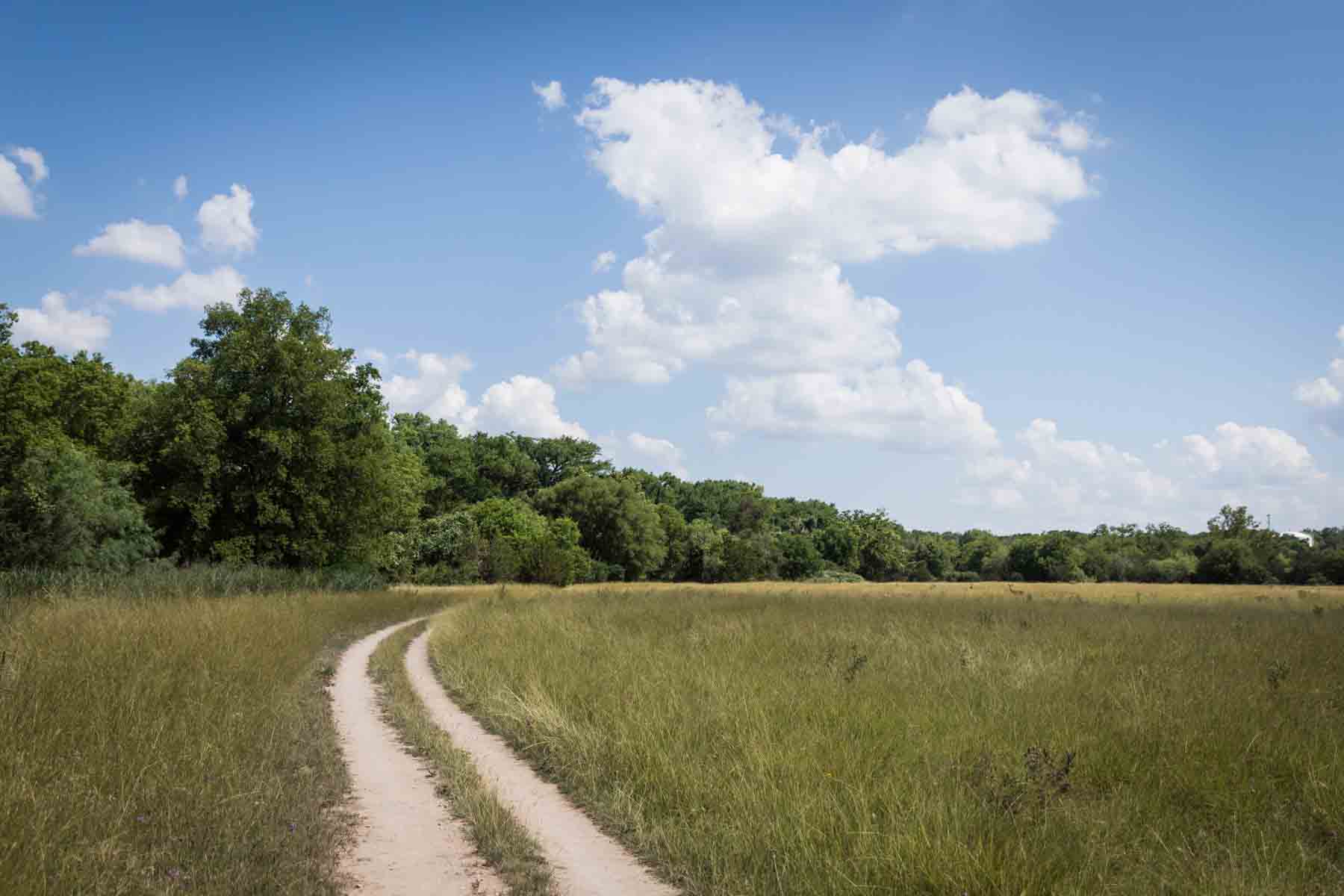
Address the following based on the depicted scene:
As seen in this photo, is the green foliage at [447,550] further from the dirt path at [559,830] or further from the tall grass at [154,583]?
the dirt path at [559,830]

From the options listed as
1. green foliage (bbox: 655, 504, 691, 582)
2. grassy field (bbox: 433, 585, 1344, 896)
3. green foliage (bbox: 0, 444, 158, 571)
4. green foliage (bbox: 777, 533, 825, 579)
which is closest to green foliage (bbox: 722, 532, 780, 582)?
green foliage (bbox: 777, 533, 825, 579)

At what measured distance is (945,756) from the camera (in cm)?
760

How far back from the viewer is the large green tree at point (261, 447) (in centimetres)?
3334

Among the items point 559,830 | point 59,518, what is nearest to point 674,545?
point 59,518

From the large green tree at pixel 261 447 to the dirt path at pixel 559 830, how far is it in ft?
89.7

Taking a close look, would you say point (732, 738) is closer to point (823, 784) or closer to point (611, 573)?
point (823, 784)

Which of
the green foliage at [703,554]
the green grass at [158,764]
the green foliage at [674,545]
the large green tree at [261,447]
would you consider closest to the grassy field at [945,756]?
the green grass at [158,764]

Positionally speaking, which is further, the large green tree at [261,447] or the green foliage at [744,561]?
the green foliage at [744,561]

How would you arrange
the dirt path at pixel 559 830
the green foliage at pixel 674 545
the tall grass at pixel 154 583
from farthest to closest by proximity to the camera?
the green foliage at pixel 674 545, the tall grass at pixel 154 583, the dirt path at pixel 559 830

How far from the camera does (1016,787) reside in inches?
261

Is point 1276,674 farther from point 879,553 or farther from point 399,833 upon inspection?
point 879,553

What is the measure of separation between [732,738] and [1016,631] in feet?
42.6

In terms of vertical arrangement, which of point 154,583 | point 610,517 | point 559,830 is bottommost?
point 559,830

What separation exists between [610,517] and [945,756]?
261 feet
